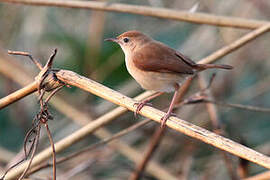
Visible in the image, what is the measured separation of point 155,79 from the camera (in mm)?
2938

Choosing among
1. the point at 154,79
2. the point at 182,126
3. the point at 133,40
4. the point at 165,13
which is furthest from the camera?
the point at 133,40

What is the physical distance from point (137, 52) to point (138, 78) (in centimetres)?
30

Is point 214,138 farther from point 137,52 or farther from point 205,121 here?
point 205,121

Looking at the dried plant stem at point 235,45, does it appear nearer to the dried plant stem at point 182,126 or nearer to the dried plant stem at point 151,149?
the dried plant stem at point 151,149

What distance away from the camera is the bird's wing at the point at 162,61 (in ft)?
9.70

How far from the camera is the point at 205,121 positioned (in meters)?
4.96

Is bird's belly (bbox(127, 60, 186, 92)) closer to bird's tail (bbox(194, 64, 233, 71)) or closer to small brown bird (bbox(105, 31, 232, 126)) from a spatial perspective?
small brown bird (bbox(105, 31, 232, 126))

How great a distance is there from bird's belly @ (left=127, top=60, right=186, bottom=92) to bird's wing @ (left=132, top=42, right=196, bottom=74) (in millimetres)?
38

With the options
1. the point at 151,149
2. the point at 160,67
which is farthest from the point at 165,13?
the point at 151,149

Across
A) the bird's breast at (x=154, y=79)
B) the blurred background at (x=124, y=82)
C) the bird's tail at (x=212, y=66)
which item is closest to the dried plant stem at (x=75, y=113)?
the blurred background at (x=124, y=82)

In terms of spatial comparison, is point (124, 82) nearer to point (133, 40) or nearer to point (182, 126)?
point (133, 40)

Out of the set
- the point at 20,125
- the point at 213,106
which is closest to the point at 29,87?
the point at 213,106

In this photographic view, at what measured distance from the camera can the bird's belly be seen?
9.53 ft

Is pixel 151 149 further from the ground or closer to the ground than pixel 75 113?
closer to the ground
